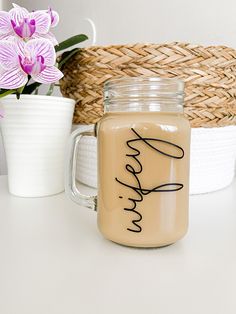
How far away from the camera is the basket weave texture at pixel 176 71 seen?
51 cm

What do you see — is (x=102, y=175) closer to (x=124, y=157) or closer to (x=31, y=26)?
(x=124, y=157)

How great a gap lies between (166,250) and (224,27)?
2.36 ft

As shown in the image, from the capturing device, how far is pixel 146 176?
33 centimetres

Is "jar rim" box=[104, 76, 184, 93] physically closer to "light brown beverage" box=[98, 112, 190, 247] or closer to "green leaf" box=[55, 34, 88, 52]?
"light brown beverage" box=[98, 112, 190, 247]

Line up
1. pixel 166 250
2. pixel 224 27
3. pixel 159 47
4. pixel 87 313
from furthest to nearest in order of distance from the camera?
pixel 224 27 → pixel 159 47 → pixel 166 250 → pixel 87 313

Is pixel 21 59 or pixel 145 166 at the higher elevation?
pixel 21 59

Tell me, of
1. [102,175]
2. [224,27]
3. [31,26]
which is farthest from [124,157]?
[224,27]

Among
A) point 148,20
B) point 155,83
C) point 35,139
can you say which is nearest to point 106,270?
point 155,83

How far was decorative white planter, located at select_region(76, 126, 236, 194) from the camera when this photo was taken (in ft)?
1.82

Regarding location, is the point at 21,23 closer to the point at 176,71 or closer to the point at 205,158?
the point at 176,71

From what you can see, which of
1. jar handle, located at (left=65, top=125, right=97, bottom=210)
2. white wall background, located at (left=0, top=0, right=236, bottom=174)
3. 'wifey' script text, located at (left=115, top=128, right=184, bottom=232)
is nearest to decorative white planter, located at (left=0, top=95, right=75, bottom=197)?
jar handle, located at (left=65, top=125, right=97, bottom=210)

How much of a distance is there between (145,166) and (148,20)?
77 cm

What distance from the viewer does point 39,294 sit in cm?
26

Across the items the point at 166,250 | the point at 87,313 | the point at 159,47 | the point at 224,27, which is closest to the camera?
the point at 87,313
